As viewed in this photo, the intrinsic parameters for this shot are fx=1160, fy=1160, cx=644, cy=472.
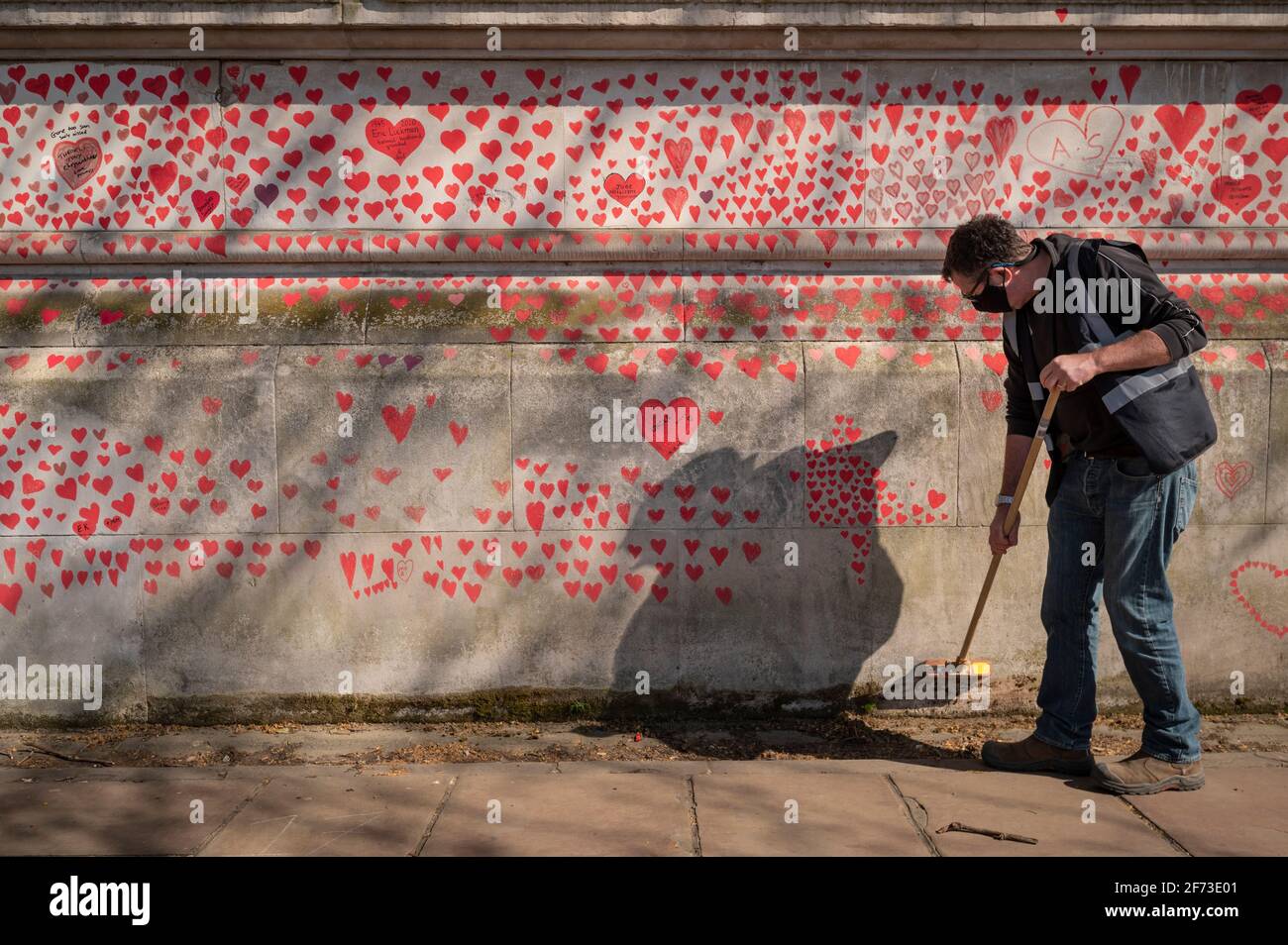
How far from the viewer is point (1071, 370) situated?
12.7 ft

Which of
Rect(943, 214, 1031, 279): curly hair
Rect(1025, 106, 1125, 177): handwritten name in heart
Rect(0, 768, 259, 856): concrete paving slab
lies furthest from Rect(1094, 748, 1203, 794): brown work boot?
Rect(0, 768, 259, 856): concrete paving slab

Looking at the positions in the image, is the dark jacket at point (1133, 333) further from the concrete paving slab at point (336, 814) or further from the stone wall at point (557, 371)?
the concrete paving slab at point (336, 814)

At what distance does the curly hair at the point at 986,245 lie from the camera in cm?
411

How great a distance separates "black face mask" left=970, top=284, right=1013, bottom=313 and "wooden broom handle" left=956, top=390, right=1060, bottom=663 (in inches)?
14.7

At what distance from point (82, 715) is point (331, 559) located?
4.10 ft

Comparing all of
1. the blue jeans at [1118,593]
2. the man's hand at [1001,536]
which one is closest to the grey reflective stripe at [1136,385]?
the blue jeans at [1118,593]

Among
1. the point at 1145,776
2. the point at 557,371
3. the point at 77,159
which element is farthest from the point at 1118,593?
the point at 77,159

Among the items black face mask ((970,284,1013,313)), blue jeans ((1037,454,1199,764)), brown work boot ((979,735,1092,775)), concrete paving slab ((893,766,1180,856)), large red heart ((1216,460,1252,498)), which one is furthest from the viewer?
large red heart ((1216,460,1252,498))

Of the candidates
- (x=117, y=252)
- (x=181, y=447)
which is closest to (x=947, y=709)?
(x=181, y=447)

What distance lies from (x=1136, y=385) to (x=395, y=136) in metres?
3.14

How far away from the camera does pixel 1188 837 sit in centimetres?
373

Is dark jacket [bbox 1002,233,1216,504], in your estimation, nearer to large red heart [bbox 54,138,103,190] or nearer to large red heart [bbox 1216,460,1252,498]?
large red heart [bbox 1216,460,1252,498]

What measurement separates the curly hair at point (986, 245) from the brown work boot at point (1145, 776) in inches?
72.4

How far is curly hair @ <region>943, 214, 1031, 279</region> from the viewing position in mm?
4105
